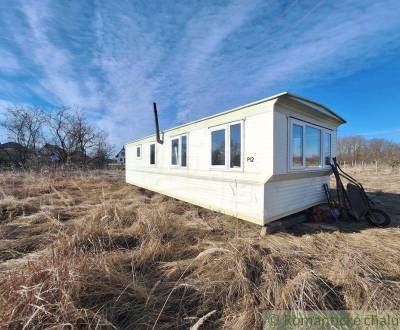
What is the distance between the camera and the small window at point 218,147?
6.04 metres

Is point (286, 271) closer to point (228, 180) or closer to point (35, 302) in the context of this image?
point (35, 302)

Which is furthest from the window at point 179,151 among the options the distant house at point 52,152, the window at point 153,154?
the distant house at point 52,152

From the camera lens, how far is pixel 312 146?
617 centimetres

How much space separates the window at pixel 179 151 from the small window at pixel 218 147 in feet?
5.18

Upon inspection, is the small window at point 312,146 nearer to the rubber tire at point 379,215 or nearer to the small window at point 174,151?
the rubber tire at point 379,215

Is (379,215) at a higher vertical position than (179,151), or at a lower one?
lower

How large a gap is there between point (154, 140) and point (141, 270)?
24.5 feet

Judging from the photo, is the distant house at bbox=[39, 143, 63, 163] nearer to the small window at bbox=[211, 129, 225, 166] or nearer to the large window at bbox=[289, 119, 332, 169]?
the small window at bbox=[211, 129, 225, 166]

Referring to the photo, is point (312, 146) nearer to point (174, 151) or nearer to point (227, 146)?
point (227, 146)

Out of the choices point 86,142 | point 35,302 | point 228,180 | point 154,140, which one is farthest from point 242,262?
point 86,142

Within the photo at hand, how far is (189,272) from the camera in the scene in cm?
307

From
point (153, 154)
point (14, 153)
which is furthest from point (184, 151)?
point (14, 153)

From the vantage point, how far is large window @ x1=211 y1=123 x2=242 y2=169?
18.2 ft

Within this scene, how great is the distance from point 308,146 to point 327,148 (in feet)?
4.16
